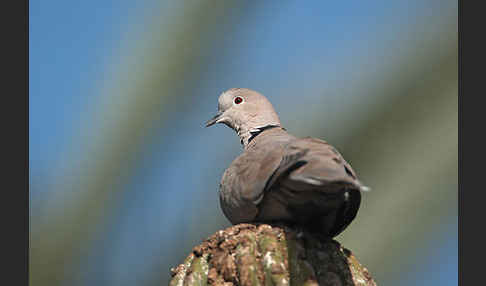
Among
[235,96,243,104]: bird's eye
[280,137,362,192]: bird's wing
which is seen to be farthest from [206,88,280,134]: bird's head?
[280,137,362,192]: bird's wing

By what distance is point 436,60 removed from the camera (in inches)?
259

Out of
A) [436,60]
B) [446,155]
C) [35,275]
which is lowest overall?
[35,275]

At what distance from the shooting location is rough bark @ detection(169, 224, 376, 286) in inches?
176

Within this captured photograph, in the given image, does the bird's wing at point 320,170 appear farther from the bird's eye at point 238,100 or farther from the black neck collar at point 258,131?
the bird's eye at point 238,100

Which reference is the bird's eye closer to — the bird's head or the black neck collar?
the bird's head

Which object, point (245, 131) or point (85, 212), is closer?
point (85, 212)

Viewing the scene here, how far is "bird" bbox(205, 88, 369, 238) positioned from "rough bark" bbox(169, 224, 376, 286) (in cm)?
17

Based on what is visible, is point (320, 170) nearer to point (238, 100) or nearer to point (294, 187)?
point (294, 187)

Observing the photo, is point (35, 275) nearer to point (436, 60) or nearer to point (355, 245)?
point (355, 245)

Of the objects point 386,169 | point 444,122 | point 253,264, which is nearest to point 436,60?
point 444,122

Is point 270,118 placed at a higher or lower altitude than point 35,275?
higher

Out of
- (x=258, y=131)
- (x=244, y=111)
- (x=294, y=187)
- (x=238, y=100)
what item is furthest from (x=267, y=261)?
(x=238, y=100)

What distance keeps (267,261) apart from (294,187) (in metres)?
0.46

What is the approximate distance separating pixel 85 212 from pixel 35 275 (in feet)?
1.83
